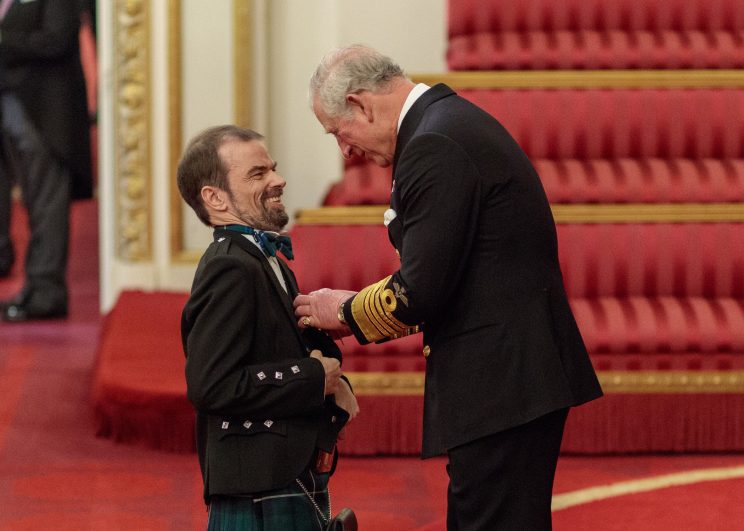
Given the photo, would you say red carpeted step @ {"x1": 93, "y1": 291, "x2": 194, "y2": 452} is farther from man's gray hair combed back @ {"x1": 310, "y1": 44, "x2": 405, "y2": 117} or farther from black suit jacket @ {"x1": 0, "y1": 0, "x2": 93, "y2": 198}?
man's gray hair combed back @ {"x1": 310, "y1": 44, "x2": 405, "y2": 117}

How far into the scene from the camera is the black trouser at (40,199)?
523cm

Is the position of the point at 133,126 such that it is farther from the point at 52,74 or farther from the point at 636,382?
the point at 636,382

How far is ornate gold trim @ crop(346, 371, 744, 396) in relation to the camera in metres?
3.61

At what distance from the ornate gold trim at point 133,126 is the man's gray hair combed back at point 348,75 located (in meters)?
2.89

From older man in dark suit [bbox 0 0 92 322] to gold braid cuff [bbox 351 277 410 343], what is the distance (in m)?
3.42

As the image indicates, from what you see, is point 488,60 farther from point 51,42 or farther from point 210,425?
point 210,425

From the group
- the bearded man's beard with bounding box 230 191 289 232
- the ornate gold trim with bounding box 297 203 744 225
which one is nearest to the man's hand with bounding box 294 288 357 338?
the bearded man's beard with bounding box 230 191 289 232

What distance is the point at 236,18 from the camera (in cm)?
481

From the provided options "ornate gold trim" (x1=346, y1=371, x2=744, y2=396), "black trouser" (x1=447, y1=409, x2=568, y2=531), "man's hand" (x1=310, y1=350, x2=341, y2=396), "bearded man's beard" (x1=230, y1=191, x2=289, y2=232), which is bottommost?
"ornate gold trim" (x1=346, y1=371, x2=744, y2=396)

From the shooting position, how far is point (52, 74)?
5203mm

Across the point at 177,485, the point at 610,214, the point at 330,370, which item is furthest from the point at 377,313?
the point at 610,214

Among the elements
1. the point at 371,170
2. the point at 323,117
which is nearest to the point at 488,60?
the point at 371,170

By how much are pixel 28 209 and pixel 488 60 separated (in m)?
1.98

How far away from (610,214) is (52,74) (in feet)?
8.09
